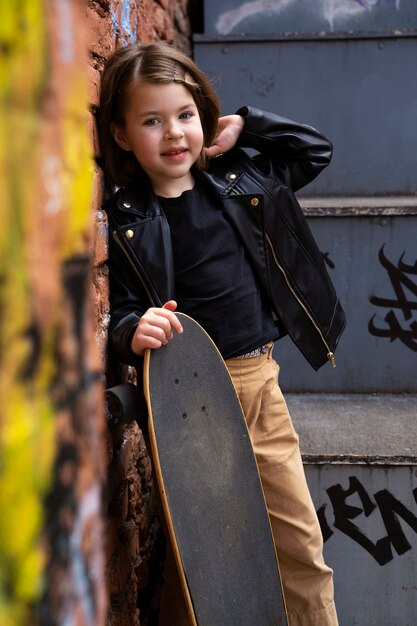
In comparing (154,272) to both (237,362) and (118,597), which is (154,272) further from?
(118,597)

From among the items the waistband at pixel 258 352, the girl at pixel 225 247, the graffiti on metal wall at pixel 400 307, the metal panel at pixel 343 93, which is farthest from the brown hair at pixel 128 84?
the metal panel at pixel 343 93

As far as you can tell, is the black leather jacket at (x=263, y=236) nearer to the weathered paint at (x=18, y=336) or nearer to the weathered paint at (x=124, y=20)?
the weathered paint at (x=124, y=20)

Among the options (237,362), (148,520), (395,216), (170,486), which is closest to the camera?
(170,486)

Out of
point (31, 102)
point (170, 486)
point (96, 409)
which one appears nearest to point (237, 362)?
point (170, 486)

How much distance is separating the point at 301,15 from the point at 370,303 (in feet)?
4.79

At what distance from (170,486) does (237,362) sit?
41 centimetres

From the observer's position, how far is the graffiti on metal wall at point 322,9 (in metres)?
3.41

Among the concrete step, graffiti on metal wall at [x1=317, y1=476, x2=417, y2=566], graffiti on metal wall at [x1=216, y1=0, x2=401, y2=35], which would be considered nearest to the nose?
the concrete step

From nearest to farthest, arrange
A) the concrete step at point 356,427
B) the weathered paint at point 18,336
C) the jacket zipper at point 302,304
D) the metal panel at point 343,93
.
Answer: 1. the weathered paint at point 18,336
2. the jacket zipper at point 302,304
3. the concrete step at point 356,427
4. the metal panel at point 343,93

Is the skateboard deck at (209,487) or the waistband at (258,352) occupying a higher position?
the waistband at (258,352)

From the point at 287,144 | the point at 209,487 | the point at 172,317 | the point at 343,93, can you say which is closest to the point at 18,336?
the point at 172,317

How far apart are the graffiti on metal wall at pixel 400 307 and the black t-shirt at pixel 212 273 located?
1.06 metres

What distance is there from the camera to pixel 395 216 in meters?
2.69

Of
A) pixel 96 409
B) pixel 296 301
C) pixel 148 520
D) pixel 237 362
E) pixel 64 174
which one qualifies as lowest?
pixel 148 520
